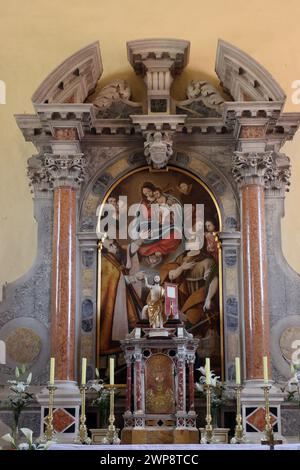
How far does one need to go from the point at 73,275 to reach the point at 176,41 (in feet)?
11.8

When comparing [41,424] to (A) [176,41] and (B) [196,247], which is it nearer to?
(B) [196,247]

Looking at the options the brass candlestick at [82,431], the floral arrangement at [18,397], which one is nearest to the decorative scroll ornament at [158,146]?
the floral arrangement at [18,397]

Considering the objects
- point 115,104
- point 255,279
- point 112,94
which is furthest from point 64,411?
point 112,94

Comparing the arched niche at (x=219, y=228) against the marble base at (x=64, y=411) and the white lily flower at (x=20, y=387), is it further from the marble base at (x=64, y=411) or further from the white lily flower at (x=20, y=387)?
the white lily flower at (x=20, y=387)

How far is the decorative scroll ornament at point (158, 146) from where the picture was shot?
444 inches

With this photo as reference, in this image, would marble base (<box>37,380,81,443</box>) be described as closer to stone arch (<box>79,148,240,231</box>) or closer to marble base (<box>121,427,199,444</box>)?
marble base (<box>121,427,199,444</box>)

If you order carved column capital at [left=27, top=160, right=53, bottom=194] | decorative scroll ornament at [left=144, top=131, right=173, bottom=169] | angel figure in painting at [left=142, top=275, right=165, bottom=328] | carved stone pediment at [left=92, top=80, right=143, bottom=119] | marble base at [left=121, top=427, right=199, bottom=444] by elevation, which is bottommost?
marble base at [left=121, top=427, right=199, bottom=444]

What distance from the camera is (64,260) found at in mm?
10906

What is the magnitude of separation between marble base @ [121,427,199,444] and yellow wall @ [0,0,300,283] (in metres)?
4.57

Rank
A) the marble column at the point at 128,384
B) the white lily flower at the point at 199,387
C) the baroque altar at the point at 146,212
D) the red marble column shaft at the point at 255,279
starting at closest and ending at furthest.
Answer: the marble column at the point at 128,384 → the white lily flower at the point at 199,387 → the red marble column shaft at the point at 255,279 → the baroque altar at the point at 146,212

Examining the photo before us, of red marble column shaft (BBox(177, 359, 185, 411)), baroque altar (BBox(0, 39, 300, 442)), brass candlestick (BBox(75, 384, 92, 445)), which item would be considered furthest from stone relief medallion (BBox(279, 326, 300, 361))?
brass candlestick (BBox(75, 384, 92, 445))

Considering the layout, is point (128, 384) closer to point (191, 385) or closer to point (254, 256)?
point (191, 385)

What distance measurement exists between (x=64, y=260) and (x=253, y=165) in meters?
2.86

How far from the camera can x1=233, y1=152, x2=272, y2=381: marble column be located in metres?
10.6
